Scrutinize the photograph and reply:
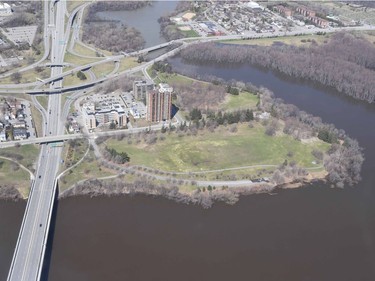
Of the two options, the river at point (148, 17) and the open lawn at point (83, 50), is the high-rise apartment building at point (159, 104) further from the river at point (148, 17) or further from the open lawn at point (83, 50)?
the river at point (148, 17)

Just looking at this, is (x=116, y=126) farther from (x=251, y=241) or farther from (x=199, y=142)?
(x=251, y=241)

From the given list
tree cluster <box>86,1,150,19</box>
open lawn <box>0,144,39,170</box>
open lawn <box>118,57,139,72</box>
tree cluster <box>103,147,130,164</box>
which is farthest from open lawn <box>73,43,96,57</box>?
tree cluster <box>103,147,130,164</box>

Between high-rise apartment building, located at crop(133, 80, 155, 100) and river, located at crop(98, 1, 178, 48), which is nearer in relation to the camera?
high-rise apartment building, located at crop(133, 80, 155, 100)

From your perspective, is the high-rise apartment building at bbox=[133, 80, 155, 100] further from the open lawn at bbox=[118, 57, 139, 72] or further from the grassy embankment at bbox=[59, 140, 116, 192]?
the grassy embankment at bbox=[59, 140, 116, 192]

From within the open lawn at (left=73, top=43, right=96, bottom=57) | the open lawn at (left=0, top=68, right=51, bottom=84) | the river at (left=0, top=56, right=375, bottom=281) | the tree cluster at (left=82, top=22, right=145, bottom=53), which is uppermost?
the tree cluster at (left=82, top=22, right=145, bottom=53)

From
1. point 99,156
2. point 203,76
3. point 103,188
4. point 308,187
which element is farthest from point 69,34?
point 308,187

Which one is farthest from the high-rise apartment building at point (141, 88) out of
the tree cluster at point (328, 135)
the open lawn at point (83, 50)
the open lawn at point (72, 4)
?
→ the open lawn at point (72, 4)

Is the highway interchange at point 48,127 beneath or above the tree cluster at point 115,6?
beneath
